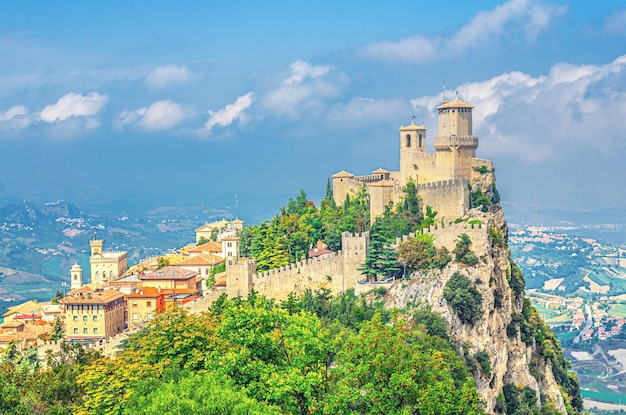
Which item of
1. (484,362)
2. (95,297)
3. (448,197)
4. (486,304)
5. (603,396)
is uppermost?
(448,197)

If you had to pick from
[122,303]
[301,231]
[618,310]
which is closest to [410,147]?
[301,231]

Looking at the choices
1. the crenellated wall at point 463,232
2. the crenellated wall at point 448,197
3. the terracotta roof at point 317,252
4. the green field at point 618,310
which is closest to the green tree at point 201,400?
the crenellated wall at point 463,232

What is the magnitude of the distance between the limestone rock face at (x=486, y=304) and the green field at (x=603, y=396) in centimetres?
6788

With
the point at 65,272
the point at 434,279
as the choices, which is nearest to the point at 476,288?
the point at 434,279

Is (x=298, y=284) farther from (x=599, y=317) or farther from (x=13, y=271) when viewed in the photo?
(x=13, y=271)

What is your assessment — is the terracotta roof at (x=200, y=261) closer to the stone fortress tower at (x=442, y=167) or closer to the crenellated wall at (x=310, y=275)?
the stone fortress tower at (x=442, y=167)

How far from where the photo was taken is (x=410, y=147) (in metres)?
58.7

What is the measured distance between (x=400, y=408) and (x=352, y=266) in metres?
23.5

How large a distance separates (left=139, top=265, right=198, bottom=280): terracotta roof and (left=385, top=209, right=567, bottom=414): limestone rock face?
15496 millimetres

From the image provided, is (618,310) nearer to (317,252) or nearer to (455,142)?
(455,142)

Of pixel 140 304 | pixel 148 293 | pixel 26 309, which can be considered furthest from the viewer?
pixel 26 309

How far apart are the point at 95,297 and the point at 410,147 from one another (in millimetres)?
21748

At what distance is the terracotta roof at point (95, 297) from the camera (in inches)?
2055

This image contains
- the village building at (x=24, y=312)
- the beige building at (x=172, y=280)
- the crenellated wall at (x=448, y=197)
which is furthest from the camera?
the village building at (x=24, y=312)
